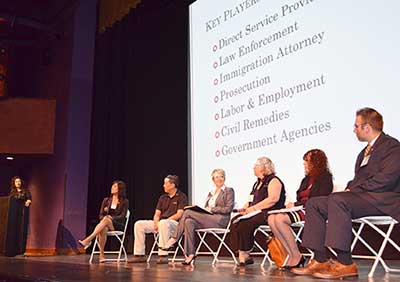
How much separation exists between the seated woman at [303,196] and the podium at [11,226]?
5021mm

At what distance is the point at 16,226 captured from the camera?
7.69 m

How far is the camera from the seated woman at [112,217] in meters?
5.80

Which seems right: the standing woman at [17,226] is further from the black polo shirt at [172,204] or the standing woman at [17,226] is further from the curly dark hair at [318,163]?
the curly dark hair at [318,163]

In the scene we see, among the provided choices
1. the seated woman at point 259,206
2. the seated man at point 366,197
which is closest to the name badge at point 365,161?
the seated man at point 366,197

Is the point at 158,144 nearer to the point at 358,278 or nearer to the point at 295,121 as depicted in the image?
the point at 295,121

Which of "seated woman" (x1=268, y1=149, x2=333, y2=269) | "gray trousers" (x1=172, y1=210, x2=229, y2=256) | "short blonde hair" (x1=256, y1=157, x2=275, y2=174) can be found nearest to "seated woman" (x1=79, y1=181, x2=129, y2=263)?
"gray trousers" (x1=172, y1=210, x2=229, y2=256)

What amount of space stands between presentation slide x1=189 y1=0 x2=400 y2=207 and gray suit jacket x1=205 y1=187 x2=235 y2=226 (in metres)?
0.43

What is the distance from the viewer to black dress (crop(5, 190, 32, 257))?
25.0ft

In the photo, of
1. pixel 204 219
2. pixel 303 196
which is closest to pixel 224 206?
pixel 204 219

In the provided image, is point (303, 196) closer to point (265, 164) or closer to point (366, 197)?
point (265, 164)

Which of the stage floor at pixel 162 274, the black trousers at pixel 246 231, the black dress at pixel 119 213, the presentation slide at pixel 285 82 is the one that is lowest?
the stage floor at pixel 162 274

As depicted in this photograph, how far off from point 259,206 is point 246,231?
24 cm

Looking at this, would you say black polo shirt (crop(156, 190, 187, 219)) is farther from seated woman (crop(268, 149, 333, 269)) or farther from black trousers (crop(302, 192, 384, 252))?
black trousers (crop(302, 192, 384, 252))

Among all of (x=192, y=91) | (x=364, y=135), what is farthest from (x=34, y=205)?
(x=364, y=135)
